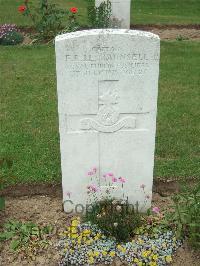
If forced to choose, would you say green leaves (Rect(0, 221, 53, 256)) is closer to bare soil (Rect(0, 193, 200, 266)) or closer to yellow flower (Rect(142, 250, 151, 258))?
bare soil (Rect(0, 193, 200, 266))

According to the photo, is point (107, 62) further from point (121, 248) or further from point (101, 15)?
point (101, 15)

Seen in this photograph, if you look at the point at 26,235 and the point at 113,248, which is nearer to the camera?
the point at 113,248

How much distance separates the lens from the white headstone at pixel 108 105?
383cm

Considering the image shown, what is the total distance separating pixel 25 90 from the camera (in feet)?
27.2

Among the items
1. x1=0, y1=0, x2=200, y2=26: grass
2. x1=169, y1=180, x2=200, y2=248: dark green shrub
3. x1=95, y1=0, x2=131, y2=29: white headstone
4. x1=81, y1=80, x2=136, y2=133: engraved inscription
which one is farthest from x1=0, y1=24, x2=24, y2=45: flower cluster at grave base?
x1=169, y1=180, x2=200, y2=248: dark green shrub

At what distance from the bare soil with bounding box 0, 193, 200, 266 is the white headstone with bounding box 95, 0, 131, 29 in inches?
296

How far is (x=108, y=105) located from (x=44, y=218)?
1.35 meters

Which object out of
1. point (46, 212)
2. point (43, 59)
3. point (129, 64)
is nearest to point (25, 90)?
point (43, 59)

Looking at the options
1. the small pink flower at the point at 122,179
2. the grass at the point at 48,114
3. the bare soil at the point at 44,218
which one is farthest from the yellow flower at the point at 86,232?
the grass at the point at 48,114

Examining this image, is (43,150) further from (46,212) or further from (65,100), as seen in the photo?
(65,100)

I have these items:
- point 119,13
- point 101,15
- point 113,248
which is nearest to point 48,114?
point 113,248

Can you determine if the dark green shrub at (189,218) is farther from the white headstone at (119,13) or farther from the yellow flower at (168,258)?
the white headstone at (119,13)

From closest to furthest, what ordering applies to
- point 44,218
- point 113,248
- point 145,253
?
point 145,253, point 113,248, point 44,218

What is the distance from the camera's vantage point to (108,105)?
403 centimetres
